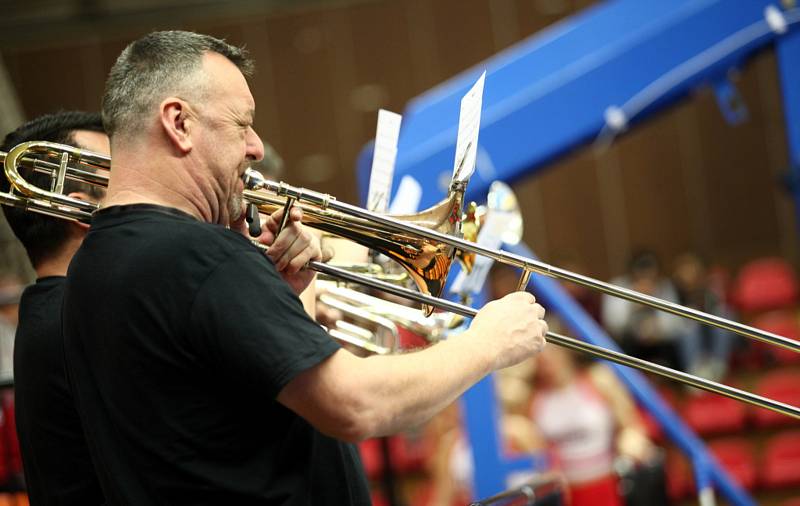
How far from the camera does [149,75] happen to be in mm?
1631

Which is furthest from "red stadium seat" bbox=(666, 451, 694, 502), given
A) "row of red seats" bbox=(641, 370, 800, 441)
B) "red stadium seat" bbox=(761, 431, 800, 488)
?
"red stadium seat" bbox=(761, 431, 800, 488)

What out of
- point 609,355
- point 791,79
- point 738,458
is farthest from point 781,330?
point 609,355

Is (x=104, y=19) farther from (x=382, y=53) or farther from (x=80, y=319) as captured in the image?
(x=80, y=319)

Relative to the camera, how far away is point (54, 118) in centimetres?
217

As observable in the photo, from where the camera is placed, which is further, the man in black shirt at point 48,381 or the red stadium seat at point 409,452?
the red stadium seat at point 409,452

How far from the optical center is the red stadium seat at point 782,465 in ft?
21.3

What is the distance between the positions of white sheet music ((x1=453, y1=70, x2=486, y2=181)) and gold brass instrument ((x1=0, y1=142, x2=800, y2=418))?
0.35ft

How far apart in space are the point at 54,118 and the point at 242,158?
28.6 inches

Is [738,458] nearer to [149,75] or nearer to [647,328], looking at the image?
[647,328]

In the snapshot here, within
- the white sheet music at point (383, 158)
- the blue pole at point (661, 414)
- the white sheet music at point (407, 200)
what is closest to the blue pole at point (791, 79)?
the blue pole at point (661, 414)

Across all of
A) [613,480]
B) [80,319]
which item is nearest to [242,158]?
[80,319]

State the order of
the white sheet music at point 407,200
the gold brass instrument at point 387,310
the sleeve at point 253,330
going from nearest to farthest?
the sleeve at point 253,330, the gold brass instrument at point 387,310, the white sheet music at point 407,200

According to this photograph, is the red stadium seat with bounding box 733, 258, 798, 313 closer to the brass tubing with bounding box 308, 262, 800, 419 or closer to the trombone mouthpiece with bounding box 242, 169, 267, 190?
the brass tubing with bounding box 308, 262, 800, 419

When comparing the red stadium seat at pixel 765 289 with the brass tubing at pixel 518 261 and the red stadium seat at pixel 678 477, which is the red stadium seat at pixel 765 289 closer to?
the red stadium seat at pixel 678 477
